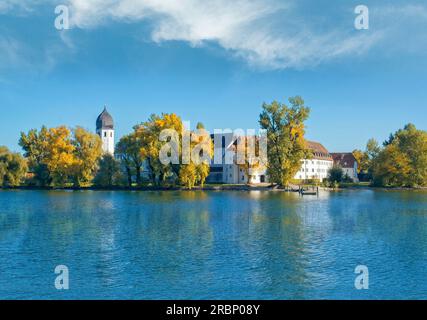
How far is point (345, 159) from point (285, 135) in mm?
74285

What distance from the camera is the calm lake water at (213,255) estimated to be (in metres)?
18.7

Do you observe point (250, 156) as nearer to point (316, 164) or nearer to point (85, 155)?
point (85, 155)

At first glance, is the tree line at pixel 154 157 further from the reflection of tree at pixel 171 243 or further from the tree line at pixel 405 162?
the reflection of tree at pixel 171 243

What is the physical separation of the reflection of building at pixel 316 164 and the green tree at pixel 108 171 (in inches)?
2193

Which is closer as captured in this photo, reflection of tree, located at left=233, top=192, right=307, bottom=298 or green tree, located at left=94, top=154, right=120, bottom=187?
reflection of tree, located at left=233, top=192, right=307, bottom=298

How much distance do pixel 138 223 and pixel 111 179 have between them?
57.0 meters

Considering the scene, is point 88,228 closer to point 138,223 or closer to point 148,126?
point 138,223

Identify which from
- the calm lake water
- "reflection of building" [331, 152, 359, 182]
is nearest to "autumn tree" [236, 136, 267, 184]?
the calm lake water

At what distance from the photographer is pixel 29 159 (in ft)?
331

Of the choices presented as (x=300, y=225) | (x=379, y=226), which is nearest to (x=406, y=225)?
(x=379, y=226)

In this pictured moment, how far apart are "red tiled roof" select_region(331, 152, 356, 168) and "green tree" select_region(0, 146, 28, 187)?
9934 centimetres

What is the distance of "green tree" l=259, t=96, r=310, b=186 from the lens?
8806 centimetres

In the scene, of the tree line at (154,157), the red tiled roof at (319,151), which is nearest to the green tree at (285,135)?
the tree line at (154,157)

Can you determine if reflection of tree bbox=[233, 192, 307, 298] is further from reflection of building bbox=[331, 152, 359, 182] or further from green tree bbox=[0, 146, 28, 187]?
reflection of building bbox=[331, 152, 359, 182]
